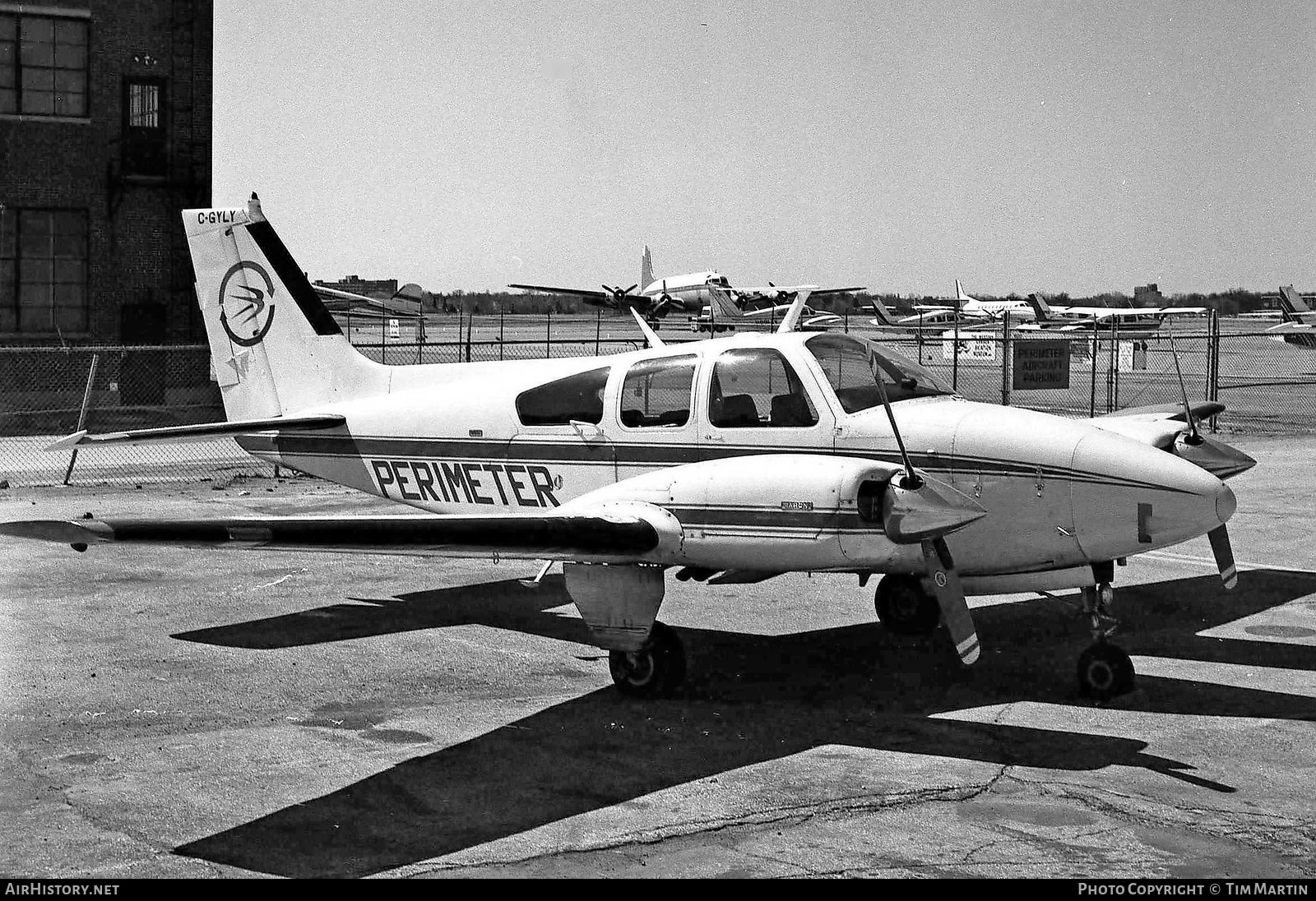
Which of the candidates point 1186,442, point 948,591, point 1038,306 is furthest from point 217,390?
point 1038,306

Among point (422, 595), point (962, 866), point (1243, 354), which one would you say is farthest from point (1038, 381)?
point (1243, 354)

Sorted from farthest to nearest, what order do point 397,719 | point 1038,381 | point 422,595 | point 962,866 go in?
point 1038,381 < point 422,595 < point 397,719 < point 962,866

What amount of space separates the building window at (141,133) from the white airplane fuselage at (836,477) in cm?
2593

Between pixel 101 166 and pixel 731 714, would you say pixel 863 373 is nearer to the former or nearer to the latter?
pixel 731 714

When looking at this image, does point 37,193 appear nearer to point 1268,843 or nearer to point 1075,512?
point 1075,512

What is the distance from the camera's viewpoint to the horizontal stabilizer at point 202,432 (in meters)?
12.2

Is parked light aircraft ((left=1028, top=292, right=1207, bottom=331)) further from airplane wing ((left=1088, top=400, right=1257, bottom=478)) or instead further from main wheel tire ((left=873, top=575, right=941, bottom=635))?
main wheel tire ((left=873, top=575, right=941, bottom=635))

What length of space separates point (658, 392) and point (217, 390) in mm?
26571

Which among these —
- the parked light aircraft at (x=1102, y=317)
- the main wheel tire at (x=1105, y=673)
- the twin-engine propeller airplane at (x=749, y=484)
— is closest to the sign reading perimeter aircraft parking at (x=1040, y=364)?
the twin-engine propeller airplane at (x=749, y=484)

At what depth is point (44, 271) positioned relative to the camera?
1355 inches

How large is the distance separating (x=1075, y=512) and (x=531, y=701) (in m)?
3.95

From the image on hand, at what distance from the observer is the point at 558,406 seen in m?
11.6

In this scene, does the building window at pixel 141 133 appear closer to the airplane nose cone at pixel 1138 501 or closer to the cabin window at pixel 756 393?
the cabin window at pixel 756 393

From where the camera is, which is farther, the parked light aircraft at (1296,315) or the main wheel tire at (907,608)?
the parked light aircraft at (1296,315)
